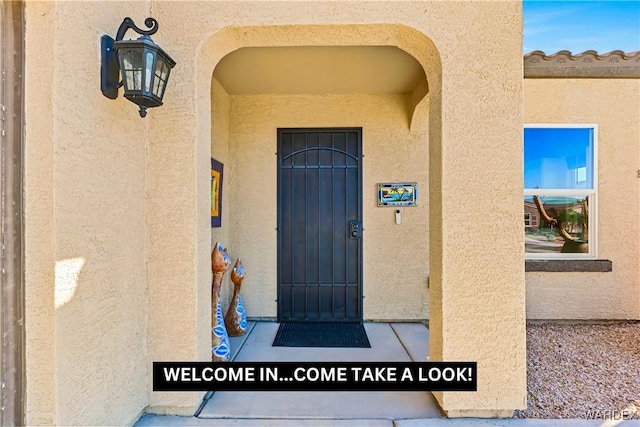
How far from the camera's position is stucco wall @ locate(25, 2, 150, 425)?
170 cm

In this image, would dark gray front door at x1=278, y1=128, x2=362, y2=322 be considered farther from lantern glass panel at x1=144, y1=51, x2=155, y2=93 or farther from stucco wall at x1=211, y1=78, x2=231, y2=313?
lantern glass panel at x1=144, y1=51, x2=155, y2=93

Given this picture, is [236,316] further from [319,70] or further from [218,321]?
[319,70]

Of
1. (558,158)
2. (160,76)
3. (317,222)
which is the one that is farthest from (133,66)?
(558,158)

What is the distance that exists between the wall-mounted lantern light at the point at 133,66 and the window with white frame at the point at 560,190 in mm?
4406

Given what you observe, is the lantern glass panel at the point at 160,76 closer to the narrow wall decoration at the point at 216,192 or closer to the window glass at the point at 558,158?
the narrow wall decoration at the point at 216,192

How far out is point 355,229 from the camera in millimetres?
4559

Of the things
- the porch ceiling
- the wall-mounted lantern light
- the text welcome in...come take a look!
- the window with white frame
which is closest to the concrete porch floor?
the text welcome in...come take a look!

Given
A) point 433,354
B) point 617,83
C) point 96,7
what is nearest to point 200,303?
point 433,354

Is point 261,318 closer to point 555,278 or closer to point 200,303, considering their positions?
point 200,303

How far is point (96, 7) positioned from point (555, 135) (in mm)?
5024

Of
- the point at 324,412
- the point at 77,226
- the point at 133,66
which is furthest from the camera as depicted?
the point at 324,412

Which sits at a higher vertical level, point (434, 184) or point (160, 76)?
point (160, 76)

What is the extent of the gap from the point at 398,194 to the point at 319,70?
70.8 inches

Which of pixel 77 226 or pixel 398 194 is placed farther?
pixel 398 194
